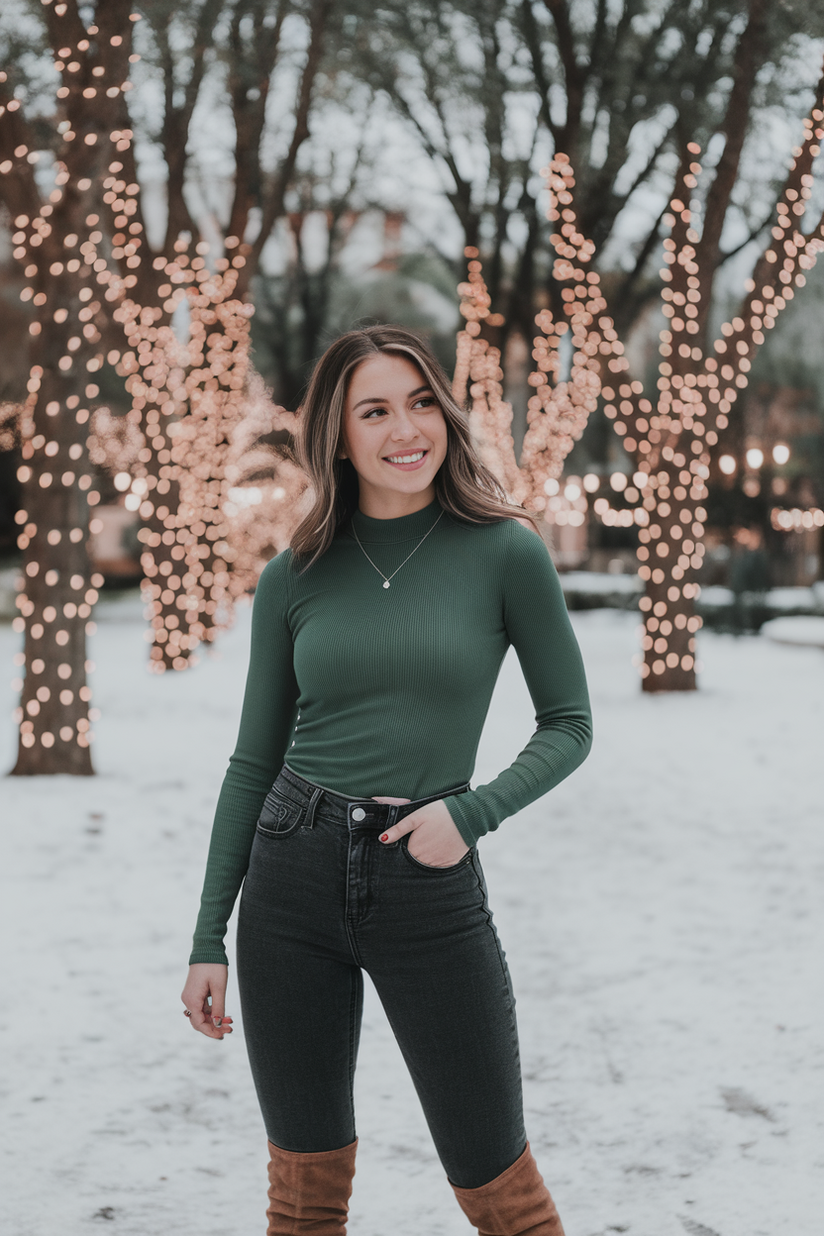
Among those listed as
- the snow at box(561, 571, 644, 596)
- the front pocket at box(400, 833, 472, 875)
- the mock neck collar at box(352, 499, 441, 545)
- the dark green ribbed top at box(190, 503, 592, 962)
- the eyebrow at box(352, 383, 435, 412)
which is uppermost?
the eyebrow at box(352, 383, 435, 412)

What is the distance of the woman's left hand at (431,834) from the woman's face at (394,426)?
54 cm

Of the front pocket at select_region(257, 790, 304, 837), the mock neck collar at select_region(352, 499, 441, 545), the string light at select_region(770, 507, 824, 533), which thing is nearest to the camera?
the front pocket at select_region(257, 790, 304, 837)

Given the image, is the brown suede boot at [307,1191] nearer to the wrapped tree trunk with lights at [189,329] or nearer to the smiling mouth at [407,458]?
the smiling mouth at [407,458]

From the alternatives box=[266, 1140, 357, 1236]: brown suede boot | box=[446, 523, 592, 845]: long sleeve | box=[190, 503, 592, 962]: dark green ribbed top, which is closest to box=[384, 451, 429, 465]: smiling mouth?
box=[190, 503, 592, 962]: dark green ribbed top

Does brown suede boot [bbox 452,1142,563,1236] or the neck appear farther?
the neck

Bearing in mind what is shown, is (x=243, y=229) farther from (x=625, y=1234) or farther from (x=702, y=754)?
(x=625, y=1234)

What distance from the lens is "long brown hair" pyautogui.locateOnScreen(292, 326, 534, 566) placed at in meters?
2.02

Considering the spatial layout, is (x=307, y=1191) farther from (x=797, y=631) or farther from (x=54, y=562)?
(x=797, y=631)

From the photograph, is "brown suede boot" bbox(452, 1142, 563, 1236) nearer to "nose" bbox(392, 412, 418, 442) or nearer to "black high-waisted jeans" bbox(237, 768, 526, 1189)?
"black high-waisted jeans" bbox(237, 768, 526, 1189)

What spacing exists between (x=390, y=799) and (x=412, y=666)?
212 millimetres

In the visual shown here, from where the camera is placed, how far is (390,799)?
1.86 m

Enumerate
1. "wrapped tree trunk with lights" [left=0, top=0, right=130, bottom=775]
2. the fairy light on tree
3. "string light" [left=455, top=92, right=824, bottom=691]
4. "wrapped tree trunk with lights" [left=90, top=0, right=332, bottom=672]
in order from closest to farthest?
"wrapped tree trunk with lights" [left=0, top=0, right=130, bottom=775], "string light" [left=455, top=92, right=824, bottom=691], "wrapped tree trunk with lights" [left=90, top=0, right=332, bottom=672], the fairy light on tree

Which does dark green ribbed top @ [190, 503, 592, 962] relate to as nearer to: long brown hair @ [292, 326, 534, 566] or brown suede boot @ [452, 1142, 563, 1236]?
long brown hair @ [292, 326, 534, 566]

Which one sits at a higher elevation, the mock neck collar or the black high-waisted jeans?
the mock neck collar
